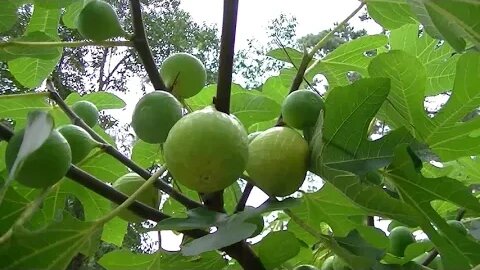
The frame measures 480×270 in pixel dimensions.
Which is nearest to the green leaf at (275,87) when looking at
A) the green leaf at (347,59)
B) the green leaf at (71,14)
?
the green leaf at (347,59)

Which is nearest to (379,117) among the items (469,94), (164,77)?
(469,94)

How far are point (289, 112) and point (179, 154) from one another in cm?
13

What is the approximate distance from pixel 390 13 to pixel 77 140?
0.36 m

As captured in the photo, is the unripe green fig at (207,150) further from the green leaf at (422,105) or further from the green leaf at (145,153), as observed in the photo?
the green leaf at (145,153)

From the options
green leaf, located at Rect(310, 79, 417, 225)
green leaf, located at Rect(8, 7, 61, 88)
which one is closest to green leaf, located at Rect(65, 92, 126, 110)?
green leaf, located at Rect(8, 7, 61, 88)

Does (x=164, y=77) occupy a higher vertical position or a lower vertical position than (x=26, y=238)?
higher

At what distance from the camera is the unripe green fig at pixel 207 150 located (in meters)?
0.49

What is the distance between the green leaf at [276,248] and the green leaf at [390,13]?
27 cm

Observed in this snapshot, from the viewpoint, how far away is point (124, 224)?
0.77 m

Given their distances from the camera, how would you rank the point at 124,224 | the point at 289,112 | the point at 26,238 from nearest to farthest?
the point at 26,238, the point at 289,112, the point at 124,224

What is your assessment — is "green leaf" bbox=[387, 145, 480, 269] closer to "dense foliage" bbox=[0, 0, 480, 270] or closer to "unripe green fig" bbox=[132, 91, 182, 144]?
"dense foliage" bbox=[0, 0, 480, 270]

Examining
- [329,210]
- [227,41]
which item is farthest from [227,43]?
[329,210]

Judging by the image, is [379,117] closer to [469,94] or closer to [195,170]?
[469,94]

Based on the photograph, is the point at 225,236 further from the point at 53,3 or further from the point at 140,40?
the point at 53,3
